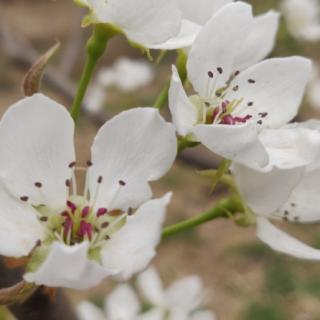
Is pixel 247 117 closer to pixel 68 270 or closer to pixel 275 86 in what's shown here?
pixel 275 86

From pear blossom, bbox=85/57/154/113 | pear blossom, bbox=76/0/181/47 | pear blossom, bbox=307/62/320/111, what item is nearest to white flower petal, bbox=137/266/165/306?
pear blossom, bbox=76/0/181/47

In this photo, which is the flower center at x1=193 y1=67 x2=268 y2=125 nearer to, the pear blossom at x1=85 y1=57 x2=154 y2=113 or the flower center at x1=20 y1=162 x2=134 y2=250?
the flower center at x1=20 y1=162 x2=134 y2=250

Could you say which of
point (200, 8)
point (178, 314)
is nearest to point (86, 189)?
point (200, 8)

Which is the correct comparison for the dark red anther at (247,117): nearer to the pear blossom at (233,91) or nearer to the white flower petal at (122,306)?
the pear blossom at (233,91)

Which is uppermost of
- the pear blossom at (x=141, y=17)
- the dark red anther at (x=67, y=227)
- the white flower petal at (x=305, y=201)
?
the pear blossom at (x=141, y=17)

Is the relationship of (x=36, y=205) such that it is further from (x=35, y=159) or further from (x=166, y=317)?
(x=166, y=317)

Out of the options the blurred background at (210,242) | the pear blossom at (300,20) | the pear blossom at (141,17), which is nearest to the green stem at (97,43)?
the pear blossom at (141,17)
